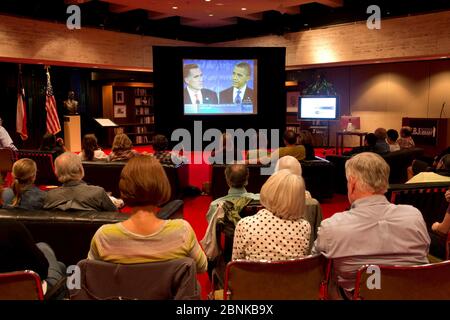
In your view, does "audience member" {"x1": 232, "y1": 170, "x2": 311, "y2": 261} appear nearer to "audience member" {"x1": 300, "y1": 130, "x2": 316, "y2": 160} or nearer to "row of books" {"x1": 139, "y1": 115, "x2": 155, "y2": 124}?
"audience member" {"x1": 300, "y1": 130, "x2": 316, "y2": 160}

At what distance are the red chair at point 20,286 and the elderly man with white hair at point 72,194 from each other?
4.84ft

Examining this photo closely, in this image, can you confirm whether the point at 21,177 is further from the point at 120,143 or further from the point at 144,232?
the point at 120,143

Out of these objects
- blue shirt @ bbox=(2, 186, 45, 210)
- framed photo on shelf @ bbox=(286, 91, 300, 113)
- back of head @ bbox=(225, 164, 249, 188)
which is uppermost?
framed photo on shelf @ bbox=(286, 91, 300, 113)

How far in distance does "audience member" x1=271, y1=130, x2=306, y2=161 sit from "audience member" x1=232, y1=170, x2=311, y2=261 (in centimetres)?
373

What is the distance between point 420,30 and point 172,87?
6.36m

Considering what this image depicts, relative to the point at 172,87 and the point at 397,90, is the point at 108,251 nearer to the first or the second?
the point at 172,87

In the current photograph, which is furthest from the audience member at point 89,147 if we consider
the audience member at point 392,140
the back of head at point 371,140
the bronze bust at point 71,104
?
the bronze bust at point 71,104

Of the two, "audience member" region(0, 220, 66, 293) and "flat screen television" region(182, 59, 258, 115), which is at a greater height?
"flat screen television" region(182, 59, 258, 115)

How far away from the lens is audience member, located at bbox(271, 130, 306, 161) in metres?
6.04

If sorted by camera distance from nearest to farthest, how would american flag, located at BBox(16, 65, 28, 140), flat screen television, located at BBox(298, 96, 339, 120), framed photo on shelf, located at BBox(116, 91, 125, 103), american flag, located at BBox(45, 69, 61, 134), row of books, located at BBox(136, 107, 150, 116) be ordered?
american flag, located at BBox(16, 65, 28, 140) < american flag, located at BBox(45, 69, 61, 134) < flat screen television, located at BBox(298, 96, 339, 120) < framed photo on shelf, located at BBox(116, 91, 125, 103) < row of books, located at BBox(136, 107, 150, 116)

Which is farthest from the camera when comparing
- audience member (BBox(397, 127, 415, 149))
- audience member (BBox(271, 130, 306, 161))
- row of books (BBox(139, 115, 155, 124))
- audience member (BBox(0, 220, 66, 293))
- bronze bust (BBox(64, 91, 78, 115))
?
row of books (BBox(139, 115, 155, 124))

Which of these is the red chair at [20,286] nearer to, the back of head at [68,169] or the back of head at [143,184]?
the back of head at [143,184]

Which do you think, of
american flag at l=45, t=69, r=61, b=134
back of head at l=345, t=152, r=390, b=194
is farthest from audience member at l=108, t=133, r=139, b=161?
american flag at l=45, t=69, r=61, b=134

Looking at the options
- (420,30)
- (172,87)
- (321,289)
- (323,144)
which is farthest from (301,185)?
(323,144)
